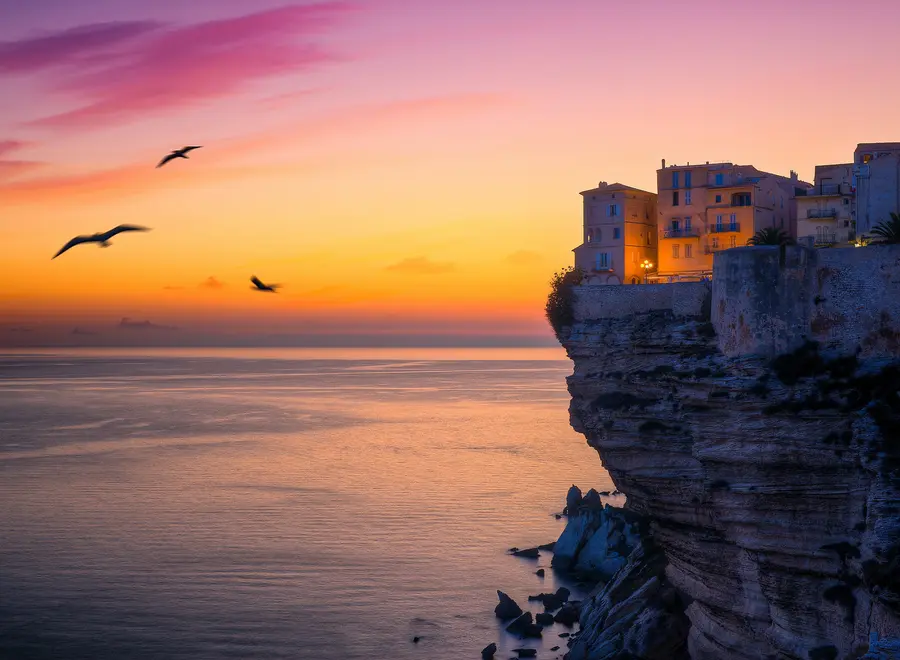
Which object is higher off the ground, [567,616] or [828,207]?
[828,207]

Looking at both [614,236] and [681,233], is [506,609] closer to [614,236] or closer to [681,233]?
[614,236]

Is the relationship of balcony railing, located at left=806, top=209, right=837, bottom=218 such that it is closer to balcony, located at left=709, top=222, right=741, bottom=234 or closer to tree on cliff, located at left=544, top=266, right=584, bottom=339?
balcony, located at left=709, top=222, right=741, bottom=234

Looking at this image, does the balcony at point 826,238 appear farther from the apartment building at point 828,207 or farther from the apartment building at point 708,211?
the apartment building at point 708,211

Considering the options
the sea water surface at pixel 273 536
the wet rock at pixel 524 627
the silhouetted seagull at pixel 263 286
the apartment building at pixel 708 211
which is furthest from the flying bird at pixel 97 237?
the apartment building at pixel 708 211

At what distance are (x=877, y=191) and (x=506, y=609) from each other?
23.2 m

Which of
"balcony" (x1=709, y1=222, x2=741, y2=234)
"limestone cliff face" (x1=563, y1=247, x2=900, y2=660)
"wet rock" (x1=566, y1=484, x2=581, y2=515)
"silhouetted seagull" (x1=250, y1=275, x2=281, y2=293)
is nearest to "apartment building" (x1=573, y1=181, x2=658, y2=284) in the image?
"balcony" (x1=709, y1=222, x2=741, y2=234)

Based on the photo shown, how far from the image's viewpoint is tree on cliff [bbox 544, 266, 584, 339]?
3481 cm

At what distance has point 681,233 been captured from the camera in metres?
49.5

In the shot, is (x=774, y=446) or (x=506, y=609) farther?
(x=506, y=609)

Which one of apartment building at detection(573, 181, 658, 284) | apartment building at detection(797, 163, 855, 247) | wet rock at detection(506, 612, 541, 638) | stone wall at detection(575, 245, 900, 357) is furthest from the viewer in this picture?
apartment building at detection(573, 181, 658, 284)

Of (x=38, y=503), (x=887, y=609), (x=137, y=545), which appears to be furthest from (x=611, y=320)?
(x=38, y=503)

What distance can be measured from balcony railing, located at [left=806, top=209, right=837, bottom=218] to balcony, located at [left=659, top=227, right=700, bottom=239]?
5853mm

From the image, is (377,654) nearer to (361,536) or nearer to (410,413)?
(361,536)

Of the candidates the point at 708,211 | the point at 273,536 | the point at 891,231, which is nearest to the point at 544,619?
the point at 891,231
